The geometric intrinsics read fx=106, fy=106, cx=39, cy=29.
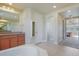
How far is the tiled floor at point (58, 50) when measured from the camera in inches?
66.6

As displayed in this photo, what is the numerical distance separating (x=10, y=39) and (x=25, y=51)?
1.16 ft

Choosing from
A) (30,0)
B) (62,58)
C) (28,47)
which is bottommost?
(62,58)

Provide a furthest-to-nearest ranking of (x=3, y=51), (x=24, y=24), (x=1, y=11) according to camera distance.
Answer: (x=24, y=24)
(x=1, y=11)
(x=3, y=51)

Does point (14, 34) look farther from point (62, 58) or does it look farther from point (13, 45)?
point (62, 58)

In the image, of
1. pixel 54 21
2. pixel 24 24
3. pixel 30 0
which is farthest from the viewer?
pixel 54 21

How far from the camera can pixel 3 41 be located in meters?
1.80

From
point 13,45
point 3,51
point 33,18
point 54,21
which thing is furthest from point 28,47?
point 54,21

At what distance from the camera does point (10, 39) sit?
73.3 inches

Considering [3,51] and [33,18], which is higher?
[33,18]

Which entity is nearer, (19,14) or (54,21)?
(19,14)

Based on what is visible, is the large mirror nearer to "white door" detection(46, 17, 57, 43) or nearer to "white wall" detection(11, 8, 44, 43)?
"white wall" detection(11, 8, 44, 43)

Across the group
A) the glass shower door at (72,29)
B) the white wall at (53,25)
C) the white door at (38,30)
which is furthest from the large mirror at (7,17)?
the glass shower door at (72,29)

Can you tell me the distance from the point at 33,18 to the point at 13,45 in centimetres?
60

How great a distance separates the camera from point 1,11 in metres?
1.80
